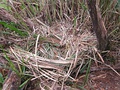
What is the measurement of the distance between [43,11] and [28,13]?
0.09 meters

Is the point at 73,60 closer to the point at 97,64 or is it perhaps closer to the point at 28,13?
the point at 97,64

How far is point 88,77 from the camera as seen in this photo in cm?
116

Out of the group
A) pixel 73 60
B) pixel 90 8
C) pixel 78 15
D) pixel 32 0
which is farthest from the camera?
pixel 32 0

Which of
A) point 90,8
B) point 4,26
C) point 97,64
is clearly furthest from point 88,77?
point 4,26

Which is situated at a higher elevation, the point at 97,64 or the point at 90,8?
the point at 90,8

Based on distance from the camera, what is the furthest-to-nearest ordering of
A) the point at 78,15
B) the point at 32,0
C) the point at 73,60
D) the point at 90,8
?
the point at 32,0 < the point at 78,15 < the point at 73,60 < the point at 90,8

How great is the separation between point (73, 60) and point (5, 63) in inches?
13.2

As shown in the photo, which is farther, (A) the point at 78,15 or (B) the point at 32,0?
(B) the point at 32,0

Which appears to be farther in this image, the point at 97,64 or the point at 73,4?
the point at 73,4

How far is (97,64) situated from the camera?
1.20m

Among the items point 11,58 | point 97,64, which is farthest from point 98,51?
point 11,58

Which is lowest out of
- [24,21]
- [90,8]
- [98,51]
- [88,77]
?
[88,77]

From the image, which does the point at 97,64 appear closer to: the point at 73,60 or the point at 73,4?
the point at 73,60

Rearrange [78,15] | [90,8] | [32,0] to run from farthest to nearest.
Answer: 1. [32,0]
2. [78,15]
3. [90,8]
